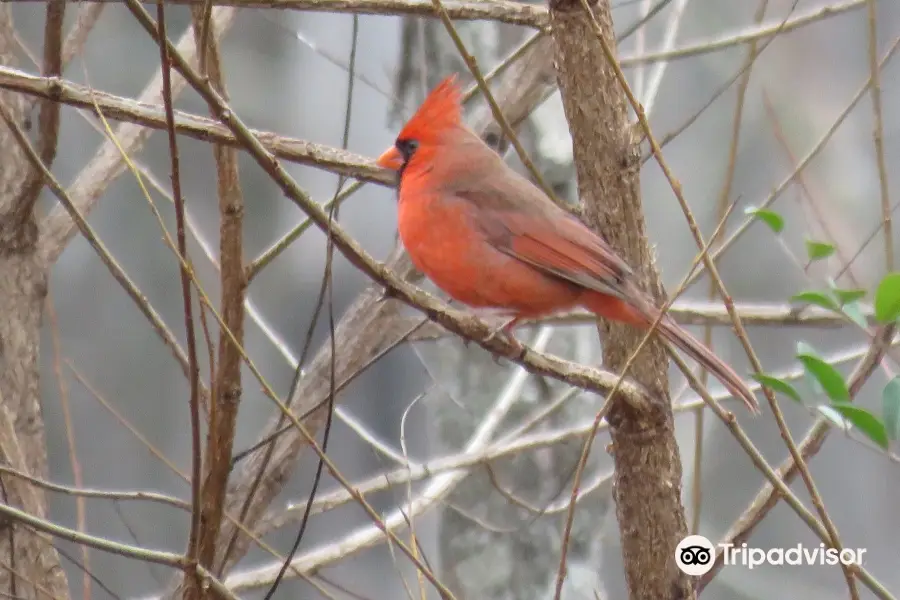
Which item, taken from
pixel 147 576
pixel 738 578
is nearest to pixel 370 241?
pixel 147 576

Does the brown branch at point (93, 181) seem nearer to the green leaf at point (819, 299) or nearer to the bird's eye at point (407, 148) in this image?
the bird's eye at point (407, 148)

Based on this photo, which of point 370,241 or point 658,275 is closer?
point 658,275

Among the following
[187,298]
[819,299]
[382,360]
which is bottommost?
[187,298]

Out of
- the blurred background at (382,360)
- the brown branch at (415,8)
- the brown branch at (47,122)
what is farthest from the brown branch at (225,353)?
the blurred background at (382,360)

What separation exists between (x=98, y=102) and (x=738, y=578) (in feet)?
10.0

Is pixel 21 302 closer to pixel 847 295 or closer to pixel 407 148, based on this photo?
pixel 407 148

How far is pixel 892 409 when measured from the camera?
103 cm

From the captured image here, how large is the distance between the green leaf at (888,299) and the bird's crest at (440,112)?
1042 millimetres

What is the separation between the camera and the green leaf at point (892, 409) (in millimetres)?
1008

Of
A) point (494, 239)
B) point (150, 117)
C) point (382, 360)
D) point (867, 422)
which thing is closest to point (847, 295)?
point (867, 422)

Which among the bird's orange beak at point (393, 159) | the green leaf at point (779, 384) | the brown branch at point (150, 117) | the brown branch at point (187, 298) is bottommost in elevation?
the brown branch at point (187, 298)

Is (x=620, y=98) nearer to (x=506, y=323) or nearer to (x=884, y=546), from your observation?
(x=506, y=323)

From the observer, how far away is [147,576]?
10.9ft

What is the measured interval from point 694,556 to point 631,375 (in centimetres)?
27
